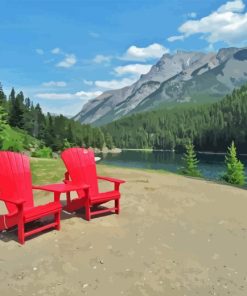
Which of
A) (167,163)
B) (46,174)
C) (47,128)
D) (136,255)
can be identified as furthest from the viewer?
(47,128)

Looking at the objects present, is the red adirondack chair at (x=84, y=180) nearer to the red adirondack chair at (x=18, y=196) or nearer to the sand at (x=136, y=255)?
the sand at (x=136, y=255)

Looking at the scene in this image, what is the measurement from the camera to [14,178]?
29.3 ft

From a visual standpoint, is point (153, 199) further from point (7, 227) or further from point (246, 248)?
point (7, 227)

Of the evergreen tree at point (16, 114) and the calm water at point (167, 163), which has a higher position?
the evergreen tree at point (16, 114)

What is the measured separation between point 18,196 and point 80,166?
2307 mm

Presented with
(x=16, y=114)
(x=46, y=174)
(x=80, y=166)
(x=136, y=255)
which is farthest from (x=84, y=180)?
(x=16, y=114)

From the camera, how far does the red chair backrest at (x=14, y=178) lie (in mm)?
8883

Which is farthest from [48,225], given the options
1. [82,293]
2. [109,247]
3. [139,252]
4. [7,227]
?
[82,293]

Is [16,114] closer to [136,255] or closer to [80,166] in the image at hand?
[80,166]

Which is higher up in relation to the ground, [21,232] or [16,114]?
[16,114]

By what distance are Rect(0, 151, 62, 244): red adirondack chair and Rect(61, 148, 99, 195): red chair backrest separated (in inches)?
57.3

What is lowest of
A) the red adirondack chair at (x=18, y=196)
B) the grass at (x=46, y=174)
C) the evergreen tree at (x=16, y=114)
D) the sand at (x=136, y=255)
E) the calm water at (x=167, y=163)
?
the calm water at (x=167, y=163)

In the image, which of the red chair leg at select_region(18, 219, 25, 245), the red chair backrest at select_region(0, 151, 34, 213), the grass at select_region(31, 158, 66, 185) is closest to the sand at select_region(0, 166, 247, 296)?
the red chair leg at select_region(18, 219, 25, 245)

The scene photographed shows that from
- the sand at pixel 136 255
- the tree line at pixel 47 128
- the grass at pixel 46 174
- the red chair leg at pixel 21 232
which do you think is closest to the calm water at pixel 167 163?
the tree line at pixel 47 128
